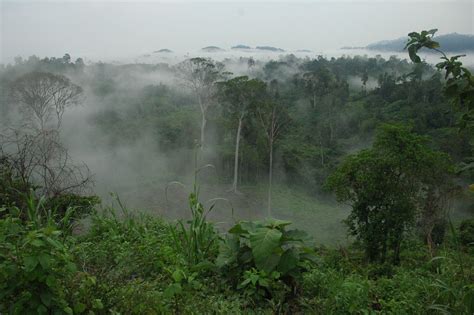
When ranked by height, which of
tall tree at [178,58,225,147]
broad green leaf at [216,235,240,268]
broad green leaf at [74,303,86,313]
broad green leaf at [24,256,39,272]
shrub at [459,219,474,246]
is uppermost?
tall tree at [178,58,225,147]

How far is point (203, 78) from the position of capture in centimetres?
1945

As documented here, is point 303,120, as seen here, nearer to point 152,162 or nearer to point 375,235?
point 152,162

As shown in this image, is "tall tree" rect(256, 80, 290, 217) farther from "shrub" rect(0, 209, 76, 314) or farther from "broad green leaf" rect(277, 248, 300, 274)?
"shrub" rect(0, 209, 76, 314)

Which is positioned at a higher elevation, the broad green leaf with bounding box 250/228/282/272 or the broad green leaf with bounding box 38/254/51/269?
the broad green leaf with bounding box 38/254/51/269

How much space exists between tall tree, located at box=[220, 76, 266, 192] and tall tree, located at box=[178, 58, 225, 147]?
1977mm

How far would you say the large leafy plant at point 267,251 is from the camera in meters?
1.83

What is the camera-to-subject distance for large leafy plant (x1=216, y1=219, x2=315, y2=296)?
183 centimetres

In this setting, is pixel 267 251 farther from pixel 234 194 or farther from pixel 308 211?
pixel 234 194

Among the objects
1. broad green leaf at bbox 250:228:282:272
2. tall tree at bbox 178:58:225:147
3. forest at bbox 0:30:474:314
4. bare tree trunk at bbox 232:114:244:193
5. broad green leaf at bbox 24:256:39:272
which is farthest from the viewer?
tall tree at bbox 178:58:225:147

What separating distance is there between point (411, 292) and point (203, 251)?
1.13m

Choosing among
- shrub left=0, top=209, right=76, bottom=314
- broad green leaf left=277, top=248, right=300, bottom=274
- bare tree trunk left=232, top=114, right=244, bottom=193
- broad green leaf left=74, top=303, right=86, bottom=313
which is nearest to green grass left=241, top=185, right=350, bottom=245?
bare tree trunk left=232, top=114, right=244, bottom=193

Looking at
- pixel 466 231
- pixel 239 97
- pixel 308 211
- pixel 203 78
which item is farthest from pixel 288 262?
pixel 203 78

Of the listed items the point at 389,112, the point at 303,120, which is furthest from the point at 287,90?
the point at 389,112

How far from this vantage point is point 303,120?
2358 cm
